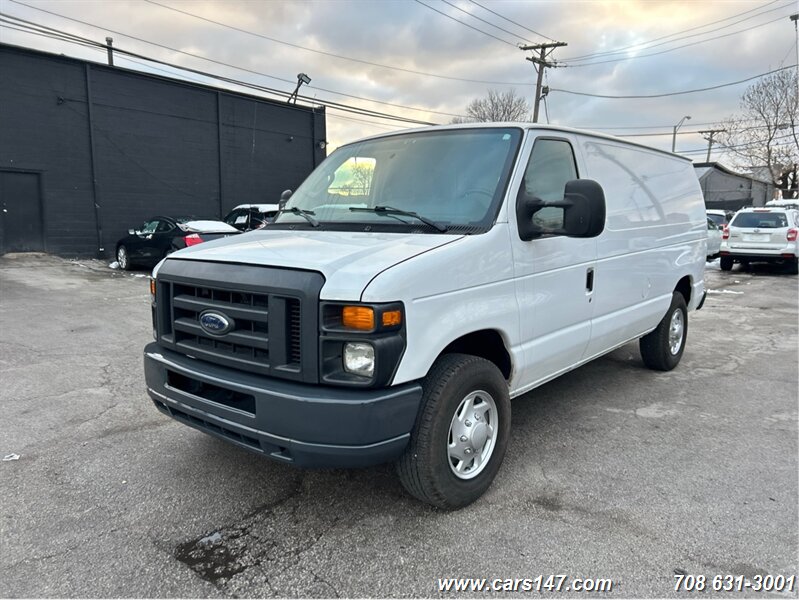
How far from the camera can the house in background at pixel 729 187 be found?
45.2 metres

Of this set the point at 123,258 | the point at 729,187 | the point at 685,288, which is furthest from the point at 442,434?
the point at 729,187

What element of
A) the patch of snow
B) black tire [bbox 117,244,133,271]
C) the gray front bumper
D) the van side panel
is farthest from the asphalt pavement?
black tire [bbox 117,244,133,271]

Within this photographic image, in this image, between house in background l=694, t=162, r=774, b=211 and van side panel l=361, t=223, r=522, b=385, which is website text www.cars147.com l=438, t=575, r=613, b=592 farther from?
house in background l=694, t=162, r=774, b=211

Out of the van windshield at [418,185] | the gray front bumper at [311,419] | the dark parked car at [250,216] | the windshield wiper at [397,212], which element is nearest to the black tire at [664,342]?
the van windshield at [418,185]

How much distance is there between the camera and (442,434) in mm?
2949

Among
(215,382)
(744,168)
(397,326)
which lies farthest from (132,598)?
(744,168)

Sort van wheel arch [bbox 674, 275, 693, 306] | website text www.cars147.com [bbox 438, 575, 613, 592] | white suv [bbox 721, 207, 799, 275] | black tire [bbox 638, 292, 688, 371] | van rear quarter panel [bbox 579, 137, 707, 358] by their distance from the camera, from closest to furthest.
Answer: website text www.cars147.com [bbox 438, 575, 613, 592], van rear quarter panel [bbox 579, 137, 707, 358], black tire [bbox 638, 292, 688, 371], van wheel arch [bbox 674, 275, 693, 306], white suv [bbox 721, 207, 799, 275]

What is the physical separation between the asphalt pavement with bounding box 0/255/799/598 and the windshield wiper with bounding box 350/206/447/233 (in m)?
1.59

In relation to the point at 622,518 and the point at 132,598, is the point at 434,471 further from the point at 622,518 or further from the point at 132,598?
the point at 132,598

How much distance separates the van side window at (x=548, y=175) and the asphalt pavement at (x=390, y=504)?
164 cm

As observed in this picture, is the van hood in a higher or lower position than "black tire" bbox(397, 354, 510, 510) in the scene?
higher

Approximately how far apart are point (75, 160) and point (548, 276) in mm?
17925

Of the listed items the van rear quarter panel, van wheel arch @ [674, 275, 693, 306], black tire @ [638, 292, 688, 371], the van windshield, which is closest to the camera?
the van windshield

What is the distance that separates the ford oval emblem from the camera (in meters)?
2.96
